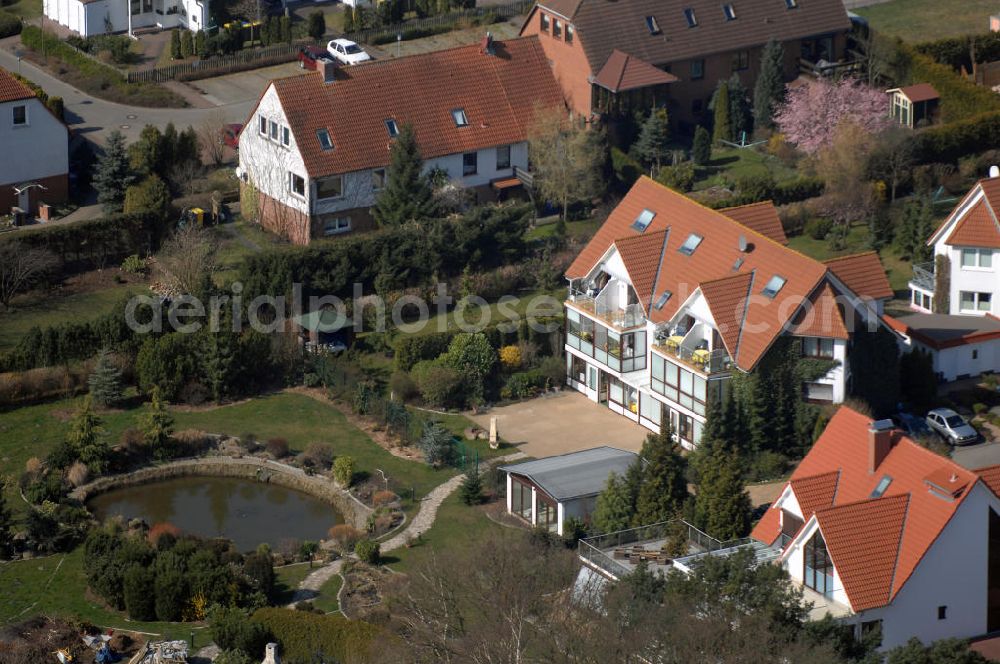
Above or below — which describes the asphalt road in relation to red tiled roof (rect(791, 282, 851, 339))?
above

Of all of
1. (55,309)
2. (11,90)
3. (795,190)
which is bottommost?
(55,309)

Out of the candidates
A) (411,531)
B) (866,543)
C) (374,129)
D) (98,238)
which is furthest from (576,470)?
(98,238)

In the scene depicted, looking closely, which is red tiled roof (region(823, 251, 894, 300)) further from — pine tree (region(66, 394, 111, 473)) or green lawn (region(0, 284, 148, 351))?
green lawn (region(0, 284, 148, 351))

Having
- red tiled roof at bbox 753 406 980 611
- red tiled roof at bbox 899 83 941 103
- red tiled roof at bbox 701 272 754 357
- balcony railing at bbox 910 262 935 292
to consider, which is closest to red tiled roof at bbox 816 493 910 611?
red tiled roof at bbox 753 406 980 611

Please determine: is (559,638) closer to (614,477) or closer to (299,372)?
(614,477)

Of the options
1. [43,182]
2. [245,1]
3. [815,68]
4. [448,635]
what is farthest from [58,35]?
[448,635]

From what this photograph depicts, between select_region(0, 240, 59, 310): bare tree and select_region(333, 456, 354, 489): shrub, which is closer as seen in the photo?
select_region(333, 456, 354, 489): shrub

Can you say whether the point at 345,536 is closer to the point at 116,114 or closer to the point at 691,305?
the point at 691,305
